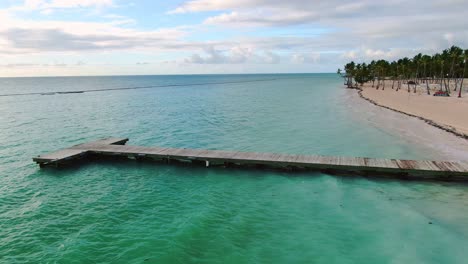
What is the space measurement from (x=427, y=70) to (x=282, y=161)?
11776cm

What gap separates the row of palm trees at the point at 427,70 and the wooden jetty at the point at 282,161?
6161cm

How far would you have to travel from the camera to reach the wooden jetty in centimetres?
2027

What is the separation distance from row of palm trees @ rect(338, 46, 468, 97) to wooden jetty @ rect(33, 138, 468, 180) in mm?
61607

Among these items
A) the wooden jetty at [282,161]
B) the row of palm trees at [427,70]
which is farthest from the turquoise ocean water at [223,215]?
the row of palm trees at [427,70]

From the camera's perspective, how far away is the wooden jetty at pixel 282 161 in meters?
20.3

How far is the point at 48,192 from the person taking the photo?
19141mm

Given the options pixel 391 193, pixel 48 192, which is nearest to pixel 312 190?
pixel 391 193

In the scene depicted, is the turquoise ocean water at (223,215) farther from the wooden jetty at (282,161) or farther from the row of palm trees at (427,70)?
the row of palm trees at (427,70)

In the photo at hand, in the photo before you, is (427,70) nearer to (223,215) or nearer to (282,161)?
(282,161)

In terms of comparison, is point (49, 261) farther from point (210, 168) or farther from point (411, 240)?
point (411, 240)

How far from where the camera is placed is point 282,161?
2214cm

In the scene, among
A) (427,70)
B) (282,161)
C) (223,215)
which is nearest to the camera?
(223,215)

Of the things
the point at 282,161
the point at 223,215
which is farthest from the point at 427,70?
the point at 223,215

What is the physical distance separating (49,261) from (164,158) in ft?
41.1
